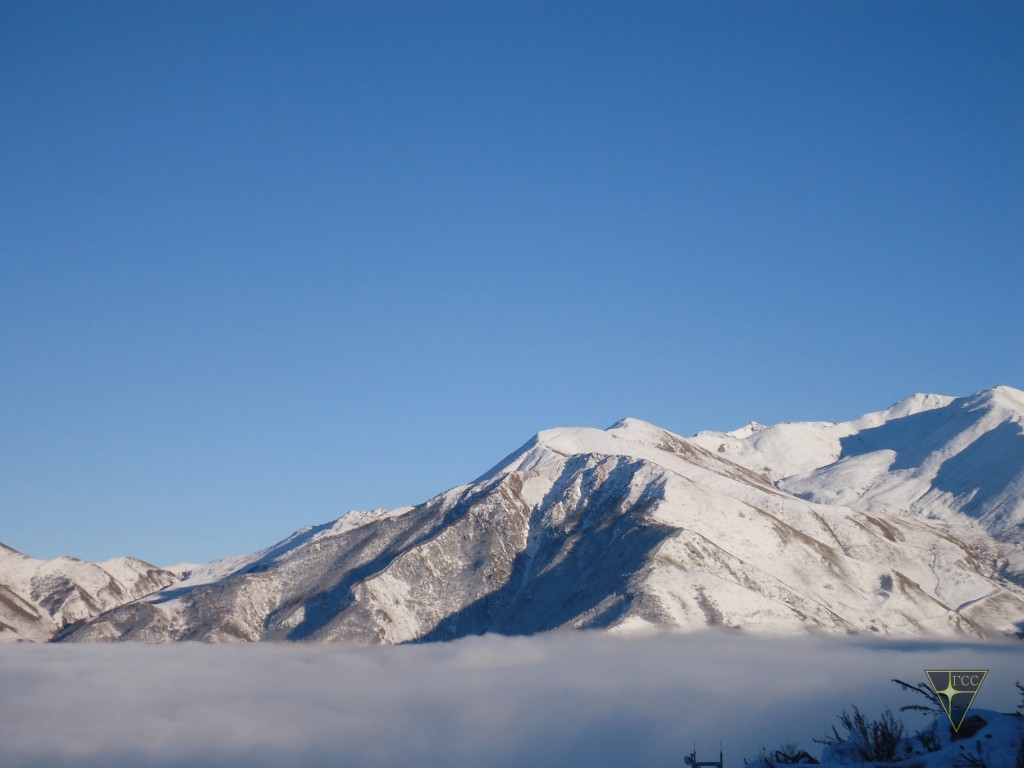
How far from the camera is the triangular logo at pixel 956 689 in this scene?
88.0 feet

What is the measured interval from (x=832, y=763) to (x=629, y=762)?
4527 inches

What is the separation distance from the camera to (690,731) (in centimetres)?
14588

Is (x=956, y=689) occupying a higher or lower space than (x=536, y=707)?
higher

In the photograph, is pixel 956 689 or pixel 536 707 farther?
pixel 536 707

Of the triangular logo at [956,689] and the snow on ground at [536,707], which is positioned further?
the snow on ground at [536,707]

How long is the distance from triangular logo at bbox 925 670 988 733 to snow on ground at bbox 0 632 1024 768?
337ft

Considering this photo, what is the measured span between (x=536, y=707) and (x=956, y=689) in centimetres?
14434

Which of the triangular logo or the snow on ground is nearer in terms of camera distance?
the triangular logo

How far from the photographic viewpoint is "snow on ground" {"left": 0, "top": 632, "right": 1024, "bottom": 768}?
482ft

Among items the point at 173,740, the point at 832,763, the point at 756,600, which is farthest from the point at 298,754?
the point at 832,763

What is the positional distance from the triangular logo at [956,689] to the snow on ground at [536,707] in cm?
10264

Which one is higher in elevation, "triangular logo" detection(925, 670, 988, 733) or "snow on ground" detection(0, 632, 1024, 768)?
"triangular logo" detection(925, 670, 988, 733)

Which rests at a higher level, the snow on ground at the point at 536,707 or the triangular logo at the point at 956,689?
the triangular logo at the point at 956,689

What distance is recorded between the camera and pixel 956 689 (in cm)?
2720
